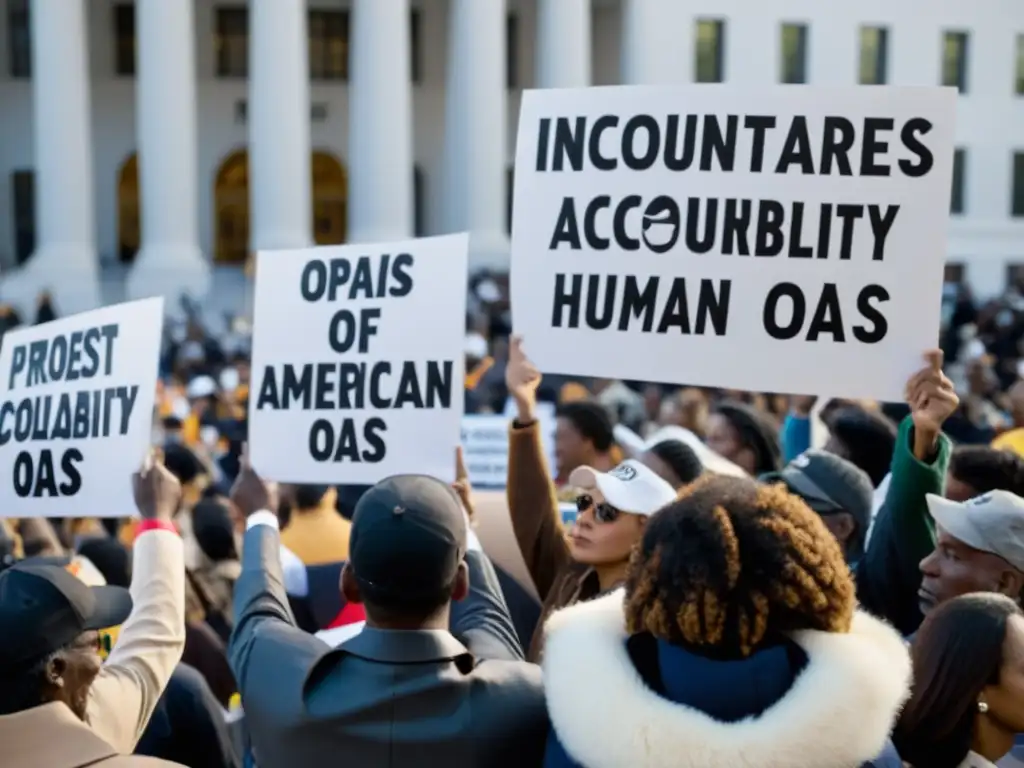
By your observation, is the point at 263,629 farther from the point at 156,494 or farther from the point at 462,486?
the point at 462,486

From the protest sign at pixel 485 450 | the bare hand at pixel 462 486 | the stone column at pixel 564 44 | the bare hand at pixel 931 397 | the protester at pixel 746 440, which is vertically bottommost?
the protest sign at pixel 485 450

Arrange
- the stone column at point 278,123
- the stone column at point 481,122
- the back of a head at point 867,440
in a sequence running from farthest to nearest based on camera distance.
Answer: the stone column at point 481,122
the stone column at point 278,123
the back of a head at point 867,440

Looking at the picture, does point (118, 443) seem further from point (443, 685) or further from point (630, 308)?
point (443, 685)

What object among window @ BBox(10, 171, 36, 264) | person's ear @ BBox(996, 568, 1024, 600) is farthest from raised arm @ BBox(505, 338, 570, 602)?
window @ BBox(10, 171, 36, 264)

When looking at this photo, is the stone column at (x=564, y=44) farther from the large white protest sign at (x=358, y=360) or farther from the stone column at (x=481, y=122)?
the large white protest sign at (x=358, y=360)

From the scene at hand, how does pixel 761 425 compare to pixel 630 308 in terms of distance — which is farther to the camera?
pixel 761 425

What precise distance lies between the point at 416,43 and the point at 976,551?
36.4m

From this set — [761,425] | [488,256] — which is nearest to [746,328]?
[761,425]

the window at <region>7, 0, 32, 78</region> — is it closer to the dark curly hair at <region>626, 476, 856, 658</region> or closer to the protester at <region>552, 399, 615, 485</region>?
the protester at <region>552, 399, 615, 485</region>

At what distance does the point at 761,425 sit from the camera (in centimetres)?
673

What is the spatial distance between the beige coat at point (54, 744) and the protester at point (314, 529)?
294 cm

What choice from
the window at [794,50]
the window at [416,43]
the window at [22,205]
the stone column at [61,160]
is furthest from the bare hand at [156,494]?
the window at [794,50]

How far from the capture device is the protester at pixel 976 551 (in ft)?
13.0

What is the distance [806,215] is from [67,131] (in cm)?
2836
